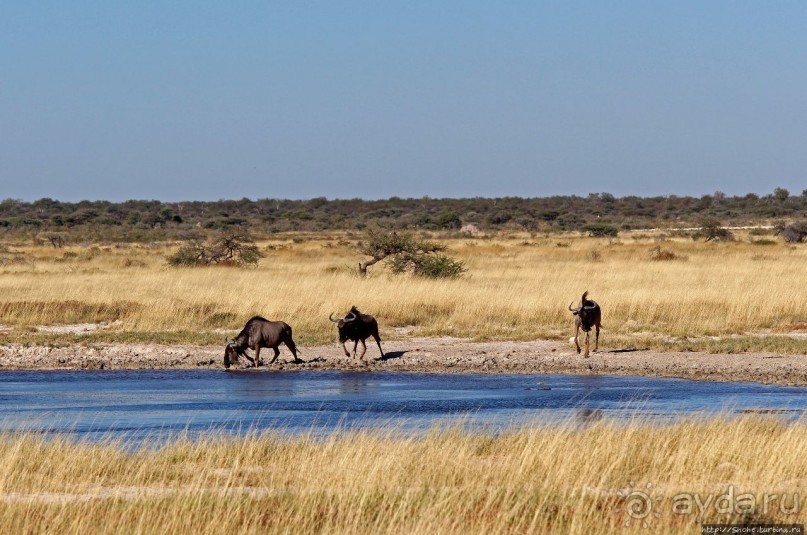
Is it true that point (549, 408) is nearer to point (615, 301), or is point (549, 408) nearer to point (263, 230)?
point (615, 301)

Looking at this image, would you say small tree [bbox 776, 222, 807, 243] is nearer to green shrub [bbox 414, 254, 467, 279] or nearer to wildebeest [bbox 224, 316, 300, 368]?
green shrub [bbox 414, 254, 467, 279]

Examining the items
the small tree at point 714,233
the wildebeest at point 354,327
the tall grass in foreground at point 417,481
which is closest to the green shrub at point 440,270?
the wildebeest at point 354,327

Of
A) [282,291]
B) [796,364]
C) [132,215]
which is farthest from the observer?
[132,215]

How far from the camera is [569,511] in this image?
790 cm

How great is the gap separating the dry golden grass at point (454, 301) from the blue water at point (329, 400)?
3.39m

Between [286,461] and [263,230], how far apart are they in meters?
75.4

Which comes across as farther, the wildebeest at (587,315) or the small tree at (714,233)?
the small tree at (714,233)

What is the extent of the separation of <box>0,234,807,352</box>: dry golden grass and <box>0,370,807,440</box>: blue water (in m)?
3.39

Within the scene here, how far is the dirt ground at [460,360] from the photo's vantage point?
18.0 m

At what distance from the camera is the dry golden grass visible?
21922mm

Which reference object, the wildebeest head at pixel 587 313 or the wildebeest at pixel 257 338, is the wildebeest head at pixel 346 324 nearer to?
the wildebeest at pixel 257 338

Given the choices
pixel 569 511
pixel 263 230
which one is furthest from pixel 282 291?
pixel 263 230

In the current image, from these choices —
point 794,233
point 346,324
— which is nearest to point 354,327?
point 346,324

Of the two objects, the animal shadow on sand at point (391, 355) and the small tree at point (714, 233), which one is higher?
the small tree at point (714, 233)
